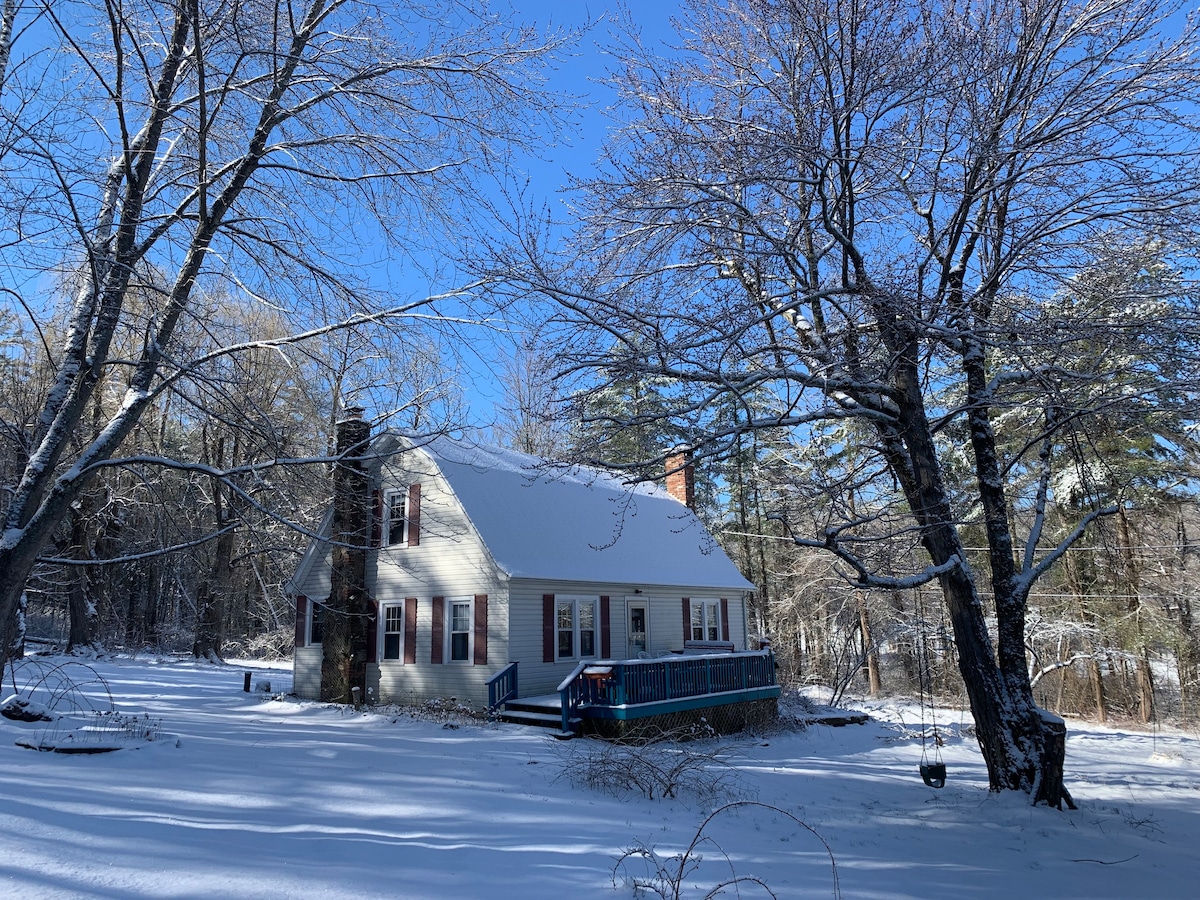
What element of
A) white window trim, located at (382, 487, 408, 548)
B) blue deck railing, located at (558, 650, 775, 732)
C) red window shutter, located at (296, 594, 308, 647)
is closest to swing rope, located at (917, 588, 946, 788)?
blue deck railing, located at (558, 650, 775, 732)

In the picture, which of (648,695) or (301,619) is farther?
(301,619)

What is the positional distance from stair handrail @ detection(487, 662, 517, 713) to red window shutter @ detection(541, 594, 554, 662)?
3.50ft

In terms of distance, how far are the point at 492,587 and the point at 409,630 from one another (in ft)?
8.97

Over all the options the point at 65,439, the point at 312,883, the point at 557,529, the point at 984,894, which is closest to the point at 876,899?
the point at 984,894

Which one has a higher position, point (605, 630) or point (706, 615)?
point (706, 615)

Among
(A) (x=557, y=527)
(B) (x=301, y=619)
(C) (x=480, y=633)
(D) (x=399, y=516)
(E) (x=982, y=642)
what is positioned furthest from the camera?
(B) (x=301, y=619)

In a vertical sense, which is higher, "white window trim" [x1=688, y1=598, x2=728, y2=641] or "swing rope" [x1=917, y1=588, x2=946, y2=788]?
"white window trim" [x1=688, y1=598, x2=728, y2=641]

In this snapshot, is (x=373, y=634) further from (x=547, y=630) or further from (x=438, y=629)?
(x=547, y=630)

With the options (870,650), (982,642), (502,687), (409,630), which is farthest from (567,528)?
(870,650)

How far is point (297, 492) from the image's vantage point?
35.4 feet

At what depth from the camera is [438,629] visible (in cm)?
1717

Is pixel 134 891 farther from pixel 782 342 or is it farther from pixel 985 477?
pixel 985 477

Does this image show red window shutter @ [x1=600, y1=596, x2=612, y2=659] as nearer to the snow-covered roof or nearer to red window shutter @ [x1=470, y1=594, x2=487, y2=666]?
the snow-covered roof

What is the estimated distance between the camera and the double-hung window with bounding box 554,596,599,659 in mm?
17422
